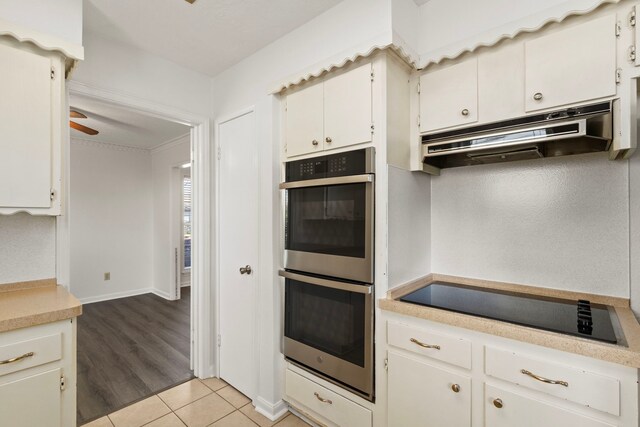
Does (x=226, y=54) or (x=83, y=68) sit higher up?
(x=226, y=54)

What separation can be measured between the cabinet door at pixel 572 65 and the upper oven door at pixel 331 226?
2.85 feet

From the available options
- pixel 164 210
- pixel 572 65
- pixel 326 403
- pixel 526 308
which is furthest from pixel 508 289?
pixel 164 210

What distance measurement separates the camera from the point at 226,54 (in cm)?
237

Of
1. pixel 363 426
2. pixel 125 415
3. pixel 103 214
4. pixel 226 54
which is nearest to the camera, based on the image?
pixel 363 426

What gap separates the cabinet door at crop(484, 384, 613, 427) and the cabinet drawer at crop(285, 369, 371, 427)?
0.65 meters

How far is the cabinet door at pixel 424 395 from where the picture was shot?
137 centimetres

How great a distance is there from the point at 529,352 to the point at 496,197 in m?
0.91

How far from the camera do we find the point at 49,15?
1.64 meters

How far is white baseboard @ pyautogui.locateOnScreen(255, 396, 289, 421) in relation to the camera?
2.10 meters

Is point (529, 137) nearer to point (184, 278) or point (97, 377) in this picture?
point (97, 377)

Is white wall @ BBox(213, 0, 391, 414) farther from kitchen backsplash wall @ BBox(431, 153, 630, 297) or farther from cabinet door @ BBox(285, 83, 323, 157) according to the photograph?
kitchen backsplash wall @ BBox(431, 153, 630, 297)

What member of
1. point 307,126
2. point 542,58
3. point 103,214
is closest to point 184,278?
point 103,214

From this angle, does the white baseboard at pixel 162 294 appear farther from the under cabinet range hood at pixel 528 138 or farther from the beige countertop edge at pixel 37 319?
the under cabinet range hood at pixel 528 138

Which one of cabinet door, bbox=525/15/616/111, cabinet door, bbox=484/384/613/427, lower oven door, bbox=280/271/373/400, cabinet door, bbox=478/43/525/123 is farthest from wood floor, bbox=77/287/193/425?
cabinet door, bbox=525/15/616/111
